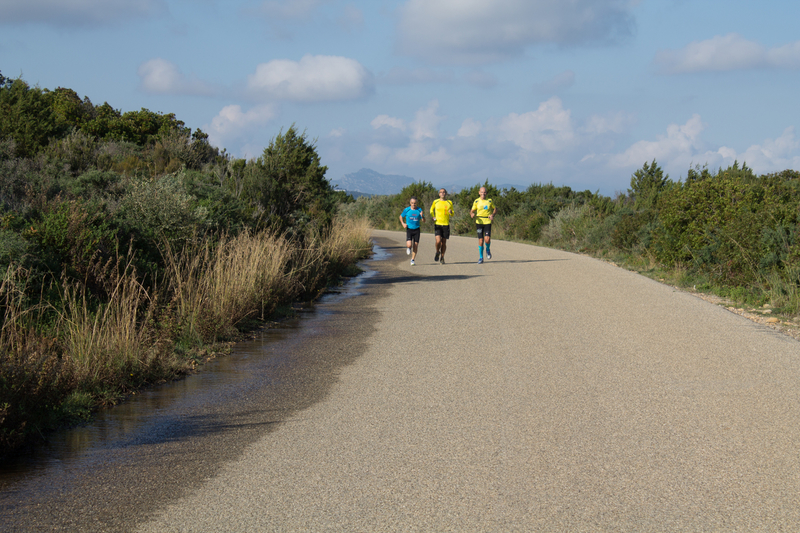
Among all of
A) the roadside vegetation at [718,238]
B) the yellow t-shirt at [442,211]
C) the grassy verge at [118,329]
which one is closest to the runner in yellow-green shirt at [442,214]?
the yellow t-shirt at [442,211]

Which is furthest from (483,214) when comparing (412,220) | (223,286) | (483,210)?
(223,286)

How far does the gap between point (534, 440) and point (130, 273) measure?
6.22 metres

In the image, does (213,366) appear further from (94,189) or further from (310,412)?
(94,189)

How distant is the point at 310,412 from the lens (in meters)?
5.65

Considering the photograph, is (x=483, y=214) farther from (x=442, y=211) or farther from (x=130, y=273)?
(x=130, y=273)

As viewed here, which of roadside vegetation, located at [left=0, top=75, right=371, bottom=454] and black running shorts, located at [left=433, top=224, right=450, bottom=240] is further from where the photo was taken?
black running shorts, located at [left=433, top=224, right=450, bottom=240]

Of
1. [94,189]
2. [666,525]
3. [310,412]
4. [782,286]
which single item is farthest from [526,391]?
[94,189]

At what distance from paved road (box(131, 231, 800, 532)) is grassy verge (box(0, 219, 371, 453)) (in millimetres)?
1679

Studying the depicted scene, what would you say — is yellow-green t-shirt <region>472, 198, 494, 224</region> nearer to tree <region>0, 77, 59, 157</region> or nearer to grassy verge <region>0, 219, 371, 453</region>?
grassy verge <region>0, 219, 371, 453</region>

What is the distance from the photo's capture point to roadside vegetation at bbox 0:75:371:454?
19.1 ft

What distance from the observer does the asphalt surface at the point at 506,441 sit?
3672 millimetres

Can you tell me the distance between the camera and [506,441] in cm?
482

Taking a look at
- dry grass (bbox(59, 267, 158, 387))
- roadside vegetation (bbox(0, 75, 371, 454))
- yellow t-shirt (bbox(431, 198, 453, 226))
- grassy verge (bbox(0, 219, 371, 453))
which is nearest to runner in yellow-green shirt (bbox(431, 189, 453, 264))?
yellow t-shirt (bbox(431, 198, 453, 226))

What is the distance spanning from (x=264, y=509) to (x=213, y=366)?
12.9 ft
